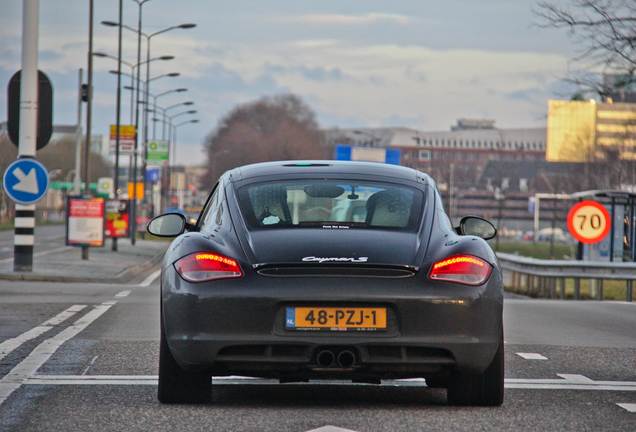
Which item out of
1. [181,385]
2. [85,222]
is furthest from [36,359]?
[85,222]

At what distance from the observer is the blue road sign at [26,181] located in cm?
1977

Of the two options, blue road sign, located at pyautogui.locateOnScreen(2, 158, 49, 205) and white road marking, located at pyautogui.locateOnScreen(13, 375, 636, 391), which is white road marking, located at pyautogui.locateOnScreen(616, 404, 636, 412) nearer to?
white road marking, located at pyautogui.locateOnScreen(13, 375, 636, 391)

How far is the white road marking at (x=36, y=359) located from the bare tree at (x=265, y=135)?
116 meters

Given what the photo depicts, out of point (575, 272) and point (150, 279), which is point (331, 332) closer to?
point (575, 272)

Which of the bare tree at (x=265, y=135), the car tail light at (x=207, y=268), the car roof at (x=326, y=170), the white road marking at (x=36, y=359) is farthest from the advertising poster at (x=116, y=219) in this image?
the bare tree at (x=265, y=135)

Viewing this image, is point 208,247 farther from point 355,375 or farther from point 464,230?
point 464,230

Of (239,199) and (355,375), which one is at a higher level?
(239,199)

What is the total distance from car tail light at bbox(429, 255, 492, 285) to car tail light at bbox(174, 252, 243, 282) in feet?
3.39

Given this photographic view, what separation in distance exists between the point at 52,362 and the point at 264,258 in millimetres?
2881

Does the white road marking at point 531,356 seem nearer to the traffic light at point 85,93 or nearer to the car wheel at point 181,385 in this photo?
the car wheel at point 181,385

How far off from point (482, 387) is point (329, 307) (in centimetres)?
111

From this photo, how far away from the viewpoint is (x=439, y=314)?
19.5 feet

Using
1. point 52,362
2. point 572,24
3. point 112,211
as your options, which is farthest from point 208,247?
point 112,211

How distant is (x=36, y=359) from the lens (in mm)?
8430
